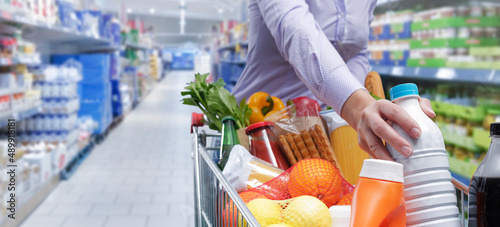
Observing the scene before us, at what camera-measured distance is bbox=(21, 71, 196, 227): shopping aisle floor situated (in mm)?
2949

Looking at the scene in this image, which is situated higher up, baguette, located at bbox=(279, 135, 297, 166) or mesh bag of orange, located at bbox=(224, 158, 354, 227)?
baguette, located at bbox=(279, 135, 297, 166)

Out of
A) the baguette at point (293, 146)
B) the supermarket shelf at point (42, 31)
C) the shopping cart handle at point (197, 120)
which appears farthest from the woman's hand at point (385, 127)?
the supermarket shelf at point (42, 31)

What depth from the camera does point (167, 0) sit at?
20000 mm

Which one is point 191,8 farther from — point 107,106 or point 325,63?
point 325,63

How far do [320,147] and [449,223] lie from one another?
0.48 meters

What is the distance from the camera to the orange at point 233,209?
0.75 metres

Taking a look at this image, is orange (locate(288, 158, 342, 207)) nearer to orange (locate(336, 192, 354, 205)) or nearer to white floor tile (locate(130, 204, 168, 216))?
orange (locate(336, 192, 354, 205))

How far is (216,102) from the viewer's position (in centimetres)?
119

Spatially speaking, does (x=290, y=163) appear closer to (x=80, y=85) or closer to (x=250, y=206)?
(x=250, y=206)

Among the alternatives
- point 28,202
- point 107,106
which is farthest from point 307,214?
point 107,106

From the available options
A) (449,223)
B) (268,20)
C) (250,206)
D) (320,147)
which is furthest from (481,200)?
(268,20)

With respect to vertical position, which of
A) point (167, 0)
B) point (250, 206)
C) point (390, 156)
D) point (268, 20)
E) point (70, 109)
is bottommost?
point (70, 109)

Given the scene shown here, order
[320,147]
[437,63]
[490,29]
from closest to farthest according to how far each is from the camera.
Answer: [320,147]
[490,29]
[437,63]

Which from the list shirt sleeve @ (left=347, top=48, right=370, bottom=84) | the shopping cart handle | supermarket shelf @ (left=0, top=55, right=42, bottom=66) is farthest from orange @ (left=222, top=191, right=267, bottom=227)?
supermarket shelf @ (left=0, top=55, right=42, bottom=66)
